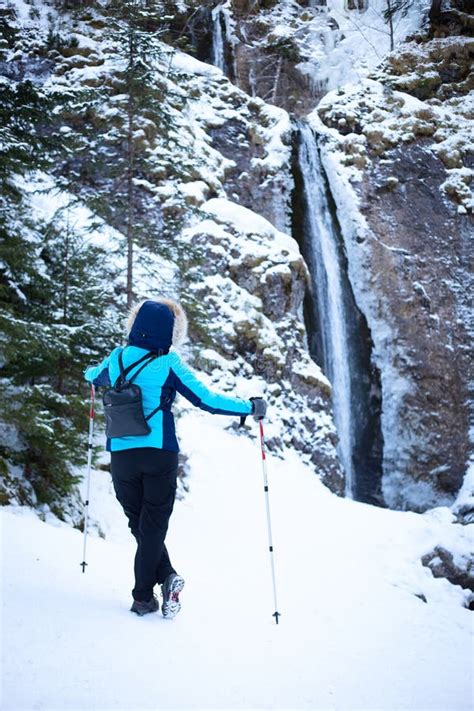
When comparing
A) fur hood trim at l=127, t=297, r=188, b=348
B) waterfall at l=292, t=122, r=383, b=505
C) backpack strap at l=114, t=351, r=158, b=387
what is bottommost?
waterfall at l=292, t=122, r=383, b=505

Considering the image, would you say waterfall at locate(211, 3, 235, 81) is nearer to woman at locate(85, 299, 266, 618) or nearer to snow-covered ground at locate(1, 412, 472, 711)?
snow-covered ground at locate(1, 412, 472, 711)

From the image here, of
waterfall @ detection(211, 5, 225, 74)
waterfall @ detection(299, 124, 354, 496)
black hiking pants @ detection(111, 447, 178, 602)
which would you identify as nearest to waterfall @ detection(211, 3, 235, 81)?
waterfall @ detection(211, 5, 225, 74)

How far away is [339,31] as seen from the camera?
27078 millimetres

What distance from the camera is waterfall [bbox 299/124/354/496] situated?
16047 mm

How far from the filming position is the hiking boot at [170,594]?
3351 millimetres

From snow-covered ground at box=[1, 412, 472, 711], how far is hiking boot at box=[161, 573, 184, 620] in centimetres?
6

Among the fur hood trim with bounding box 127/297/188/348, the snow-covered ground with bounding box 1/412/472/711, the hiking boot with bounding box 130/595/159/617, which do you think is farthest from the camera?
the fur hood trim with bounding box 127/297/188/348

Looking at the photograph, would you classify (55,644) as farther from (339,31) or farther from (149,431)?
(339,31)

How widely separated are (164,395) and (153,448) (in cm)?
33

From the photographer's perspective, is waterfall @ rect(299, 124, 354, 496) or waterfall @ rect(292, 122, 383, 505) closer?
waterfall @ rect(299, 124, 354, 496)

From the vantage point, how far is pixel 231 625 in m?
3.67

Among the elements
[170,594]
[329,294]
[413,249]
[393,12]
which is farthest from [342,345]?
[393,12]

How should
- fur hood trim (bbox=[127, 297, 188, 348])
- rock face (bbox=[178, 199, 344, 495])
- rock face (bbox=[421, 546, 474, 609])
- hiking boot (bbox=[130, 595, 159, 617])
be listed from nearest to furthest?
hiking boot (bbox=[130, 595, 159, 617]), fur hood trim (bbox=[127, 297, 188, 348]), rock face (bbox=[421, 546, 474, 609]), rock face (bbox=[178, 199, 344, 495])

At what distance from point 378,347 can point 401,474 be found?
403 cm
